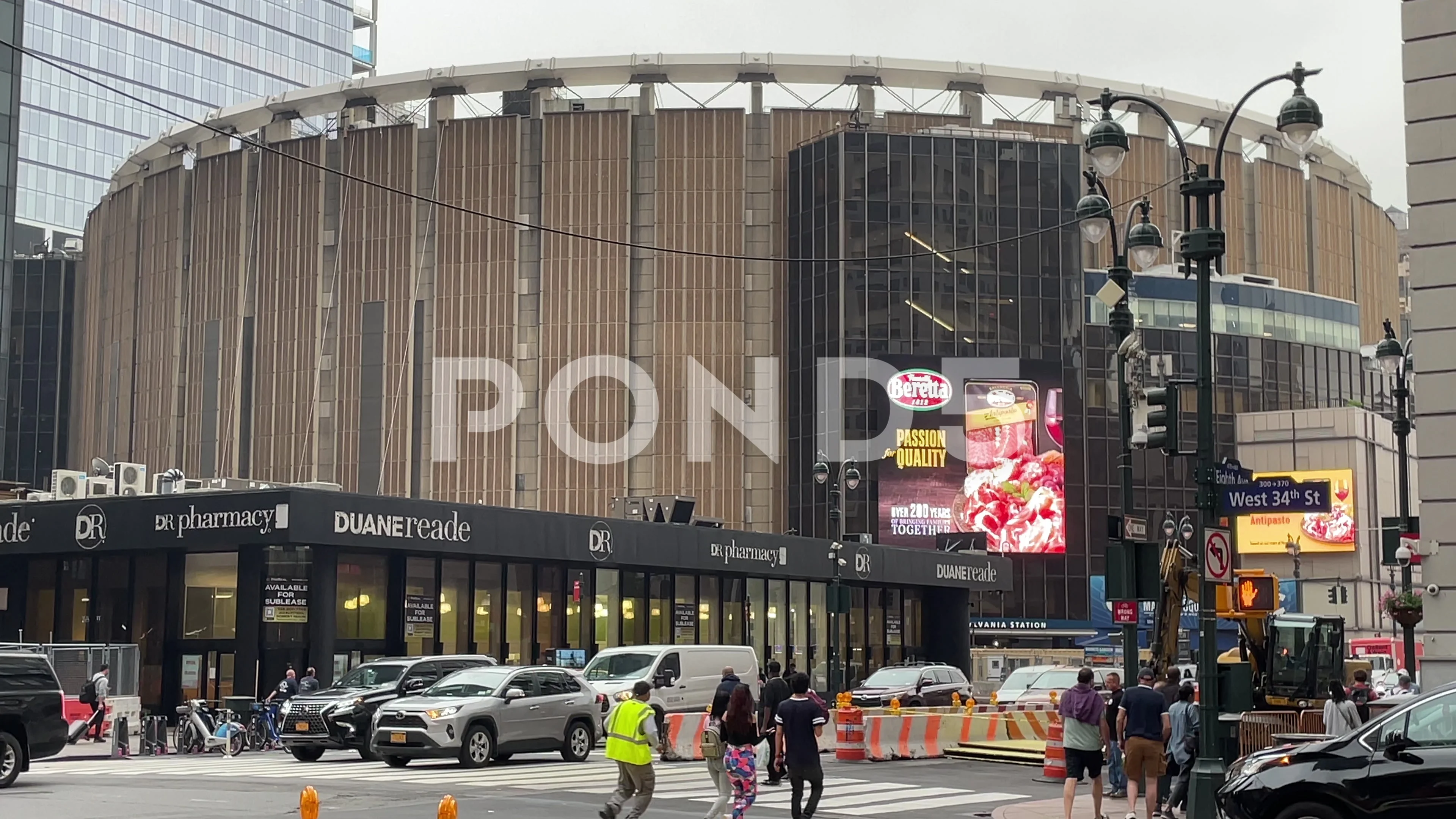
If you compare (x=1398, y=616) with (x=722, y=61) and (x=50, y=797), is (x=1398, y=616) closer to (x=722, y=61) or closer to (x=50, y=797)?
(x=50, y=797)

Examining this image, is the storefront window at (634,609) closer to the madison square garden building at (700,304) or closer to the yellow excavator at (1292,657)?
the yellow excavator at (1292,657)

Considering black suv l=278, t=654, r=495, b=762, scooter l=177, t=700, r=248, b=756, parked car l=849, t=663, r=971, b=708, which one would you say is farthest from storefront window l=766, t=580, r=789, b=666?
black suv l=278, t=654, r=495, b=762

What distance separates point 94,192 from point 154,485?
347 feet

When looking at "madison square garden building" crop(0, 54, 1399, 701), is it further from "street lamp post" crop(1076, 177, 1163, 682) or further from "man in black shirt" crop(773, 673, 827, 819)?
"man in black shirt" crop(773, 673, 827, 819)

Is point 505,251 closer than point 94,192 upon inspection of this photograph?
Yes

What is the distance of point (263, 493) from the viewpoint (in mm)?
36656

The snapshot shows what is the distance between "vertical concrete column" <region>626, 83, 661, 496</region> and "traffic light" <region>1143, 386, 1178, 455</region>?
62084 millimetres

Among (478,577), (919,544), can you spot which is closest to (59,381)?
(919,544)

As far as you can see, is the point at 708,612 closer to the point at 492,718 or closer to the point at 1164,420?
the point at 492,718

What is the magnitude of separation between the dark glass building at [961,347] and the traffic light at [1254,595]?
60170 millimetres

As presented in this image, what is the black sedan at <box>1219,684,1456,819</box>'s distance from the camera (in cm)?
1264

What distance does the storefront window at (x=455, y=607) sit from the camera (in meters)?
42.6

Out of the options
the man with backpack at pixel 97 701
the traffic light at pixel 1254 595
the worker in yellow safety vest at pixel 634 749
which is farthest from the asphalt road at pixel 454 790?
the traffic light at pixel 1254 595

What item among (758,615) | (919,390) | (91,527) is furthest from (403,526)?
(919,390)
